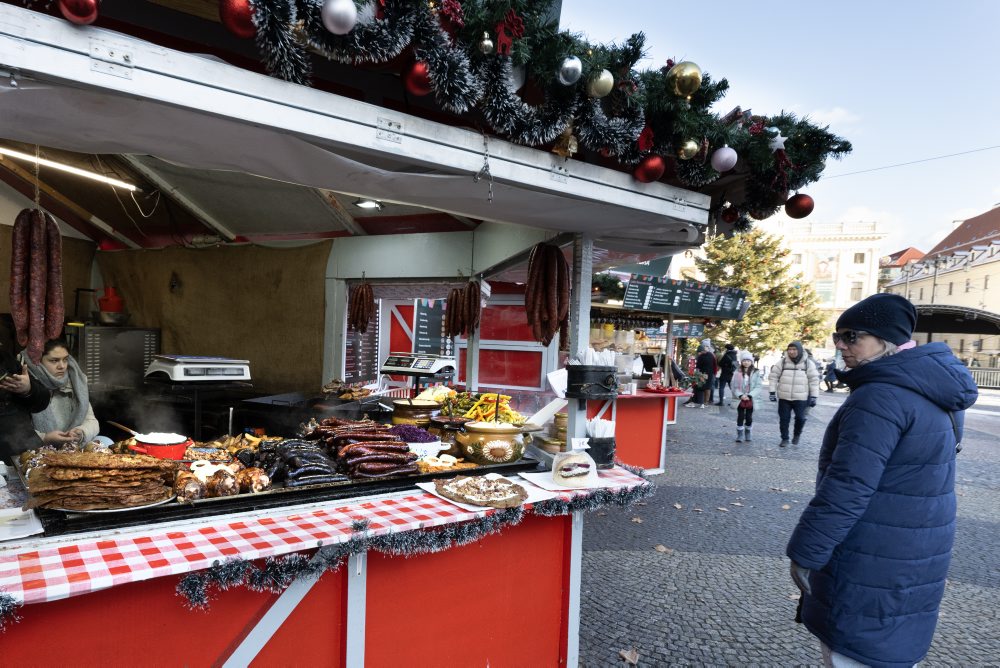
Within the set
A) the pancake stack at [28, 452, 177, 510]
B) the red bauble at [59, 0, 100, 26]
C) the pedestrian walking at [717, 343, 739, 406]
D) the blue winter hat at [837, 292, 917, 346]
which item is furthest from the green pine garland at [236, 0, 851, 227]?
the pedestrian walking at [717, 343, 739, 406]

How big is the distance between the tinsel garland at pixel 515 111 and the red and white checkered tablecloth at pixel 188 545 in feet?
5.83

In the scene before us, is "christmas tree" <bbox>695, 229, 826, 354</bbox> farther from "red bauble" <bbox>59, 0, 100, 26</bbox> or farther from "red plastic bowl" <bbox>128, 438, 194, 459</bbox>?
"red bauble" <bbox>59, 0, 100, 26</bbox>

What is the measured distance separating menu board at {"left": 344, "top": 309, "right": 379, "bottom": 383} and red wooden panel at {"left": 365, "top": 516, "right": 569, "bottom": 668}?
5930 millimetres

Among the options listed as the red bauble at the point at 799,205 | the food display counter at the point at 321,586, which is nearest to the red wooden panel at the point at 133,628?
the food display counter at the point at 321,586

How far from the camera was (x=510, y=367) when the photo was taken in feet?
27.4

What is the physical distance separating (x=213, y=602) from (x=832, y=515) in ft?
8.32

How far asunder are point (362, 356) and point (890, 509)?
7.70 meters

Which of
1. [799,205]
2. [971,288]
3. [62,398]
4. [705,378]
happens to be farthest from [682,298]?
[971,288]

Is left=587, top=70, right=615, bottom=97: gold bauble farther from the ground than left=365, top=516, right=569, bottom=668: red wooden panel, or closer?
farther from the ground

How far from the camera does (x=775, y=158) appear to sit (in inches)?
120

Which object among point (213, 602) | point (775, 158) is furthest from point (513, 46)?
point (213, 602)

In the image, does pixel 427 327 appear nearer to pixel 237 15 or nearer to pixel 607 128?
pixel 607 128


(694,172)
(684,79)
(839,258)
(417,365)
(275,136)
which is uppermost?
(839,258)

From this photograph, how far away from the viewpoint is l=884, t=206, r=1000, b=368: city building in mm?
40281
